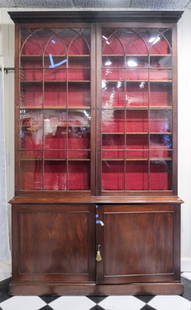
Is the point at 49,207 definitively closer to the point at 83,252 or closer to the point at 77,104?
the point at 83,252

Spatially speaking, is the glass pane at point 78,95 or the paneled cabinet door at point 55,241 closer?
the paneled cabinet door at point 55,241

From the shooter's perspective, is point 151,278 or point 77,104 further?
point 77,104

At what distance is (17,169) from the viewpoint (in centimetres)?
216

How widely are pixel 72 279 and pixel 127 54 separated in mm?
2207

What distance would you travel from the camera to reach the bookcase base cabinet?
210 cm

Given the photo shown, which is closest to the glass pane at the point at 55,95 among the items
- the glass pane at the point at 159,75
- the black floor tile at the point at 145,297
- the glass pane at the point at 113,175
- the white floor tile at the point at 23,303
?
the glass pane at the point at 113,175

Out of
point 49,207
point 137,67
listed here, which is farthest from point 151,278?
point 137,67

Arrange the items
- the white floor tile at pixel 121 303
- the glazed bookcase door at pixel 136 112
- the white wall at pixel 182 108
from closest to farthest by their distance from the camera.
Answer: the white floor tile at pixel 121 303
the glazed bookcase door at pixel 136 112
the white wall at pixel 182 108

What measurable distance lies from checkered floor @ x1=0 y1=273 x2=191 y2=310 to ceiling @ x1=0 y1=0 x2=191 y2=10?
2935 mm

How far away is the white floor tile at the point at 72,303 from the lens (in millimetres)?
1944

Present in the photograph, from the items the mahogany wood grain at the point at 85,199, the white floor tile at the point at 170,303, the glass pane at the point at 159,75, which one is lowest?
the white floor tile at the point at 170,303

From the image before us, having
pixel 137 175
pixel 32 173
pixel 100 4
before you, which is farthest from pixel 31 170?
pixel 100 4

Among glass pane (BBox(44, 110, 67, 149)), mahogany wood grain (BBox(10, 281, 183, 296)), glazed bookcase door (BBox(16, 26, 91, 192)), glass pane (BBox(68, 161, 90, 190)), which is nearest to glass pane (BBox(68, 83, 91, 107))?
glazed bookcase door (BBox(16, 26, 91, 192))

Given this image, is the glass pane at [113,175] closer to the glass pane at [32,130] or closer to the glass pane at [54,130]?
the glass pane at [54,130]
